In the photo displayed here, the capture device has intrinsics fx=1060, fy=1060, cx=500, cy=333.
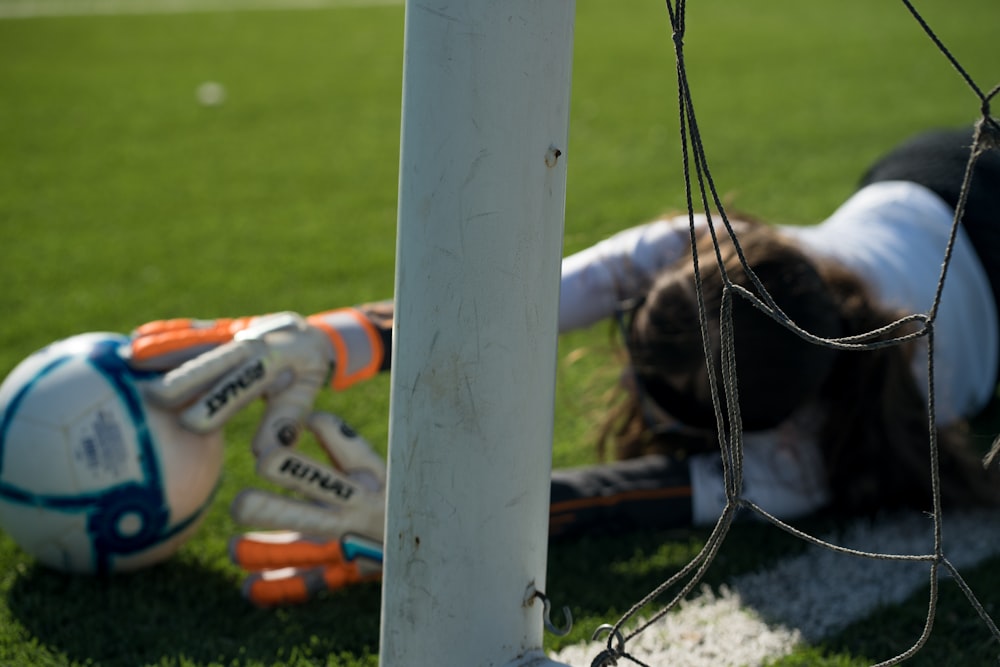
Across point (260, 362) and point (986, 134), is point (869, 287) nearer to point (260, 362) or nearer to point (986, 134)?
point (986, 134)

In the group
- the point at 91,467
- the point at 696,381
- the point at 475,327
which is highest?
the point at 475,327

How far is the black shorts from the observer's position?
2.65 m

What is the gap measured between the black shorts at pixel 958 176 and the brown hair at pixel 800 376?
0.56m

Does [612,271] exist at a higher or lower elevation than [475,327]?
lower

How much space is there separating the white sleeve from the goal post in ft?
3.39

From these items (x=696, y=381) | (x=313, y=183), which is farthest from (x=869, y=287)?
(x=313, y=183)

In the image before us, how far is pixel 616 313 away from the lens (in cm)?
235

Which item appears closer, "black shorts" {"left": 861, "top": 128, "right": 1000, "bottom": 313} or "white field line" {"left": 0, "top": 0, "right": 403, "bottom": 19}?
"black shorts" {"left": 861, "top": 128, "right": 1000, "bottom": 313}

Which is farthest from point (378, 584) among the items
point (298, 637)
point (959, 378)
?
point (959, 378)

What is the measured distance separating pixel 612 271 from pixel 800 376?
0.49 m

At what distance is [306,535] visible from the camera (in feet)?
6.90

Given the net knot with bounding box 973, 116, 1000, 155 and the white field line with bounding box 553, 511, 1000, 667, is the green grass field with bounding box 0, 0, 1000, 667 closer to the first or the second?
the white field line with bounding box 553, 511, 1000, 667

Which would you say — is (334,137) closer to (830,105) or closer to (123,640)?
(830,105)

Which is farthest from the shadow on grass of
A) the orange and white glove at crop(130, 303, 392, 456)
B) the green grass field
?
the orange and white glove at crop(130, 303, 392, 456)
